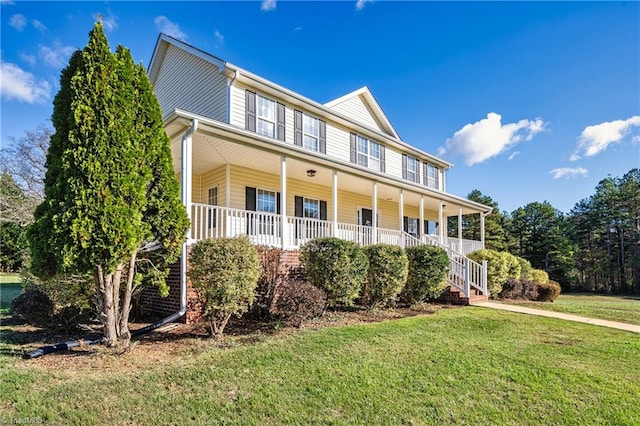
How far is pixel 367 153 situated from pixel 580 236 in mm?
32493

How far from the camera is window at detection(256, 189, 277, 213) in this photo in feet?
42.3

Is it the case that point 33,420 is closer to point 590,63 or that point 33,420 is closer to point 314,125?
point 314,125

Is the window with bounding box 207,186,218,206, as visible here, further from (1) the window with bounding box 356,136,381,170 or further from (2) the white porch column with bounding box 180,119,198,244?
(1) the window with bounding box 356,136,381,170

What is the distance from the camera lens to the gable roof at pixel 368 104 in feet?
54.2

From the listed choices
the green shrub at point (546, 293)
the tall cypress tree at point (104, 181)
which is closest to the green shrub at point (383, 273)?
the tall cypress tree at point (104, 181)

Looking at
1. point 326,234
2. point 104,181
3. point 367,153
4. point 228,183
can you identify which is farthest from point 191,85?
point 104,181

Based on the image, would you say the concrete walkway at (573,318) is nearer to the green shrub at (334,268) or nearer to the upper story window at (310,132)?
the green shrub at (334,268)

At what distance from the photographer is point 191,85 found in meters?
13.7

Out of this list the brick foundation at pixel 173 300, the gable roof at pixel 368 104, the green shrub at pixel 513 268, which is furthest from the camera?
the gable roof at pixel 368 104

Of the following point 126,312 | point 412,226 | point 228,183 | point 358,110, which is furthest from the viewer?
point 412,226

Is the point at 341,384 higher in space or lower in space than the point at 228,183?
lower

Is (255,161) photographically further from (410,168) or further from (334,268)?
(410,168)

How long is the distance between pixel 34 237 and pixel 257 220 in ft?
17.0

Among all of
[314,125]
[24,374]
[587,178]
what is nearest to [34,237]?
[24,374]
